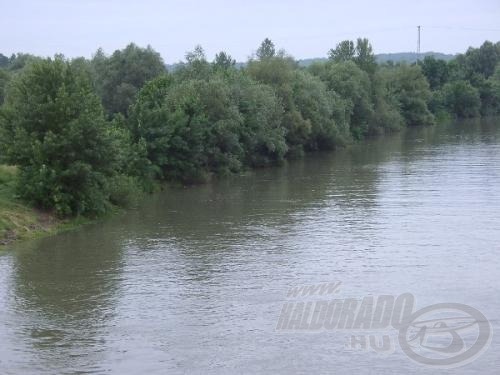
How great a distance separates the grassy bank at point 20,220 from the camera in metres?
37.0

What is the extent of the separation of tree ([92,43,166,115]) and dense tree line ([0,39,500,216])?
125 mm

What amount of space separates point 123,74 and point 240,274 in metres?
53.5

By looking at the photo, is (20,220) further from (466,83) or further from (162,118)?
(466,83)

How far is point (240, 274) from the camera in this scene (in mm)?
29859

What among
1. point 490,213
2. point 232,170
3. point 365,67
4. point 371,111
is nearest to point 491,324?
point 490,213

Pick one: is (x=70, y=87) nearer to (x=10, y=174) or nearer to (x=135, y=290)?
(x=10, y=174)

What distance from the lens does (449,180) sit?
5450 cm

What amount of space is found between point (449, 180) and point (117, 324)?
35436mm

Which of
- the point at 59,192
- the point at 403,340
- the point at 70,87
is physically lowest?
the point at 403,340

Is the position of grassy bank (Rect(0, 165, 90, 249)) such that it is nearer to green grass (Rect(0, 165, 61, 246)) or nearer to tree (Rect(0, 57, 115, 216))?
green grass (Rect(0, 165, 61, 246))

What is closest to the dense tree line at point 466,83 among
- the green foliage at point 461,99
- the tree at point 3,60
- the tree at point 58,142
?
the green foliage at point 461,99

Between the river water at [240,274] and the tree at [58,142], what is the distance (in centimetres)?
234

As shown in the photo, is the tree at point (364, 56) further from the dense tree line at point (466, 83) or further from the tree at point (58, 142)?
the tree at point (58, 142)

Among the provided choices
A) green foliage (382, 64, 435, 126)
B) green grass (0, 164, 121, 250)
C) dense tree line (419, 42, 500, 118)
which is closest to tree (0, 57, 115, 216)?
→ green grass (0, 164, 121, 250)
